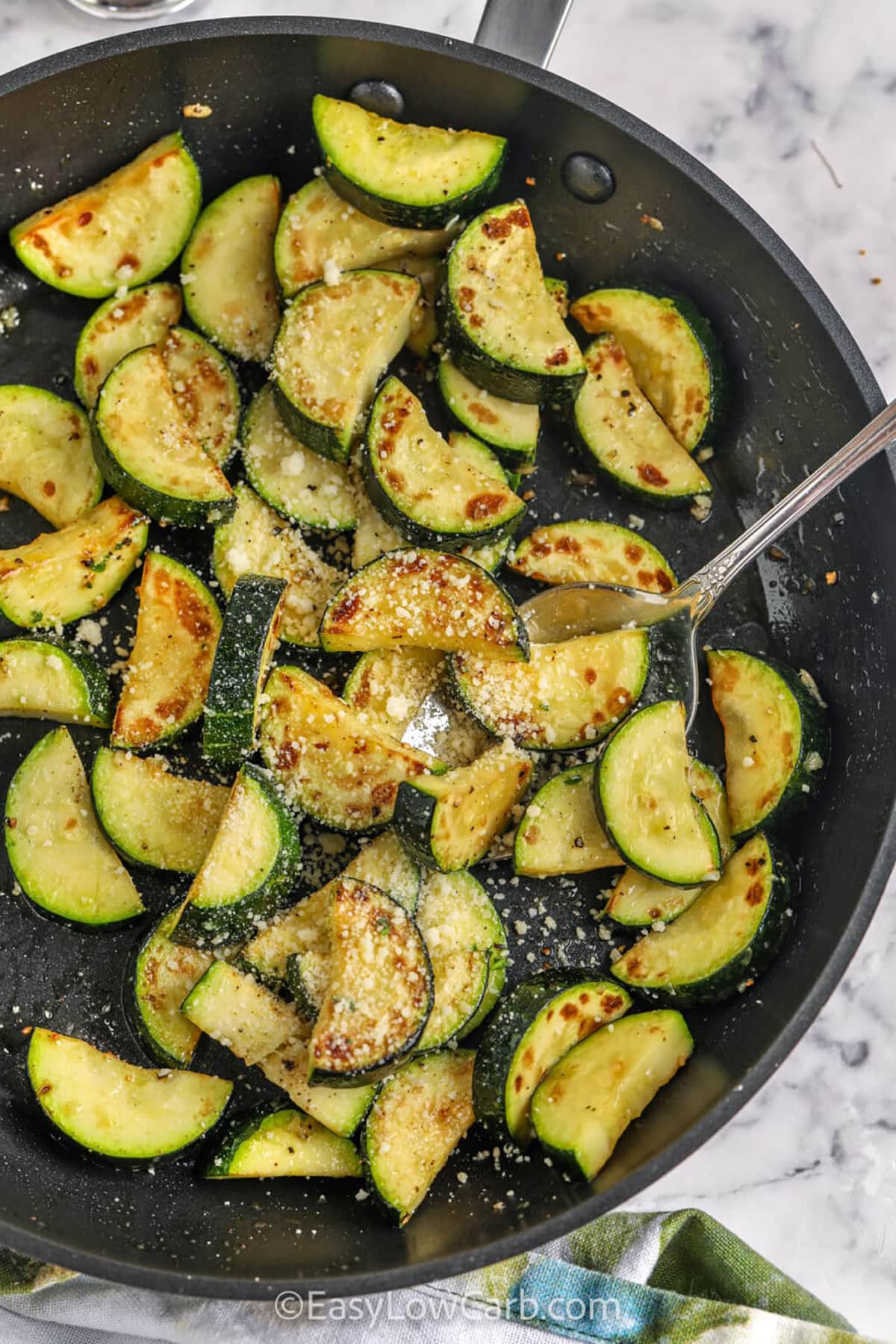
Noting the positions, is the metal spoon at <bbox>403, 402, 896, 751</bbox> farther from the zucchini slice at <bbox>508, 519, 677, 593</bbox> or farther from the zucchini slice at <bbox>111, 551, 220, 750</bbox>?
the zucchini slice at <bbox>111, 551, 220, 750</bbox>

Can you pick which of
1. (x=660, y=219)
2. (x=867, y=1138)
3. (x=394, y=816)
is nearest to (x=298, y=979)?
(x=394, y=816)

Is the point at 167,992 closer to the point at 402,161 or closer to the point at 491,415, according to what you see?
the point at 491,415

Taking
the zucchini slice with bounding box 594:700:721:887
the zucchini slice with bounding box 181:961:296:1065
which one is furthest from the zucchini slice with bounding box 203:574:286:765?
the zucchini slice with bounding box 594:700:721:887

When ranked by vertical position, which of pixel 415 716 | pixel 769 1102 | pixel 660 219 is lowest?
pixel 769 1102

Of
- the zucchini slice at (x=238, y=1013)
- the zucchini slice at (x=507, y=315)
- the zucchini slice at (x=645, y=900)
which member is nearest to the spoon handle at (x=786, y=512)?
the zucchini slice at (x=645, y=900)

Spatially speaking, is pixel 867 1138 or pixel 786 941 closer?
pixel 786 941

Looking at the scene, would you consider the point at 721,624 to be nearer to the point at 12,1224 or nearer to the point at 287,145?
the point at 287,145
